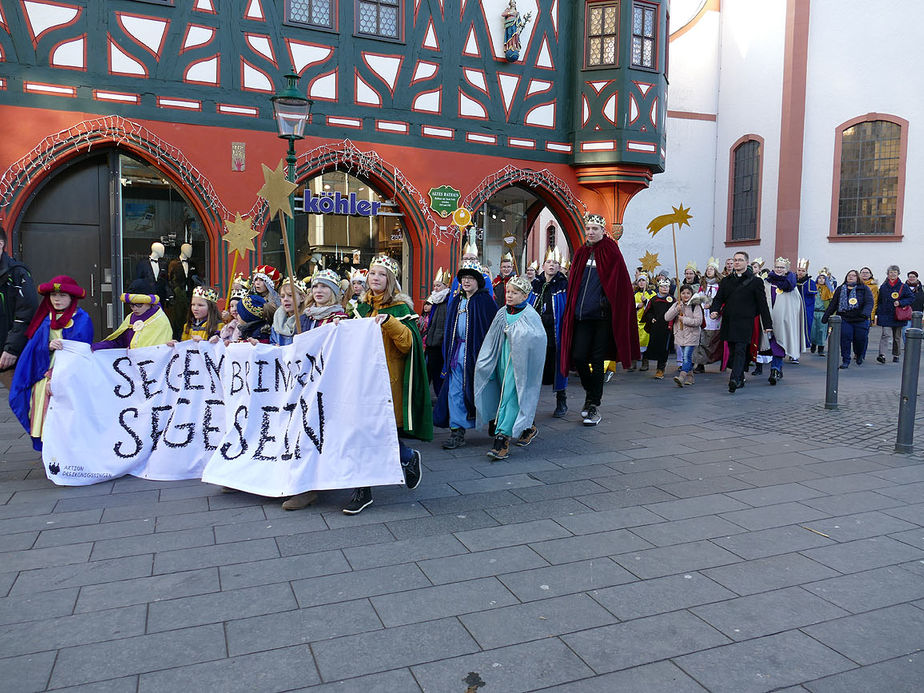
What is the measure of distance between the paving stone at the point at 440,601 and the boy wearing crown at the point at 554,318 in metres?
4.85

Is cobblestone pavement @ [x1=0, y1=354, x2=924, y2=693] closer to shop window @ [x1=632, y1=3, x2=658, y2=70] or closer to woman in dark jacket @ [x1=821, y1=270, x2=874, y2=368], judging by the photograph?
woman in dark jacket @ [x1=821, y1=270, x2=874, y2=368]

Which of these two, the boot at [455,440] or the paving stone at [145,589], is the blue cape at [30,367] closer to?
the paving stone at [145,589]

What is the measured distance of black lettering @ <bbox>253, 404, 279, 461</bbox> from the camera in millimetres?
5258

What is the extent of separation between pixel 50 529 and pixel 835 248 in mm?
24363

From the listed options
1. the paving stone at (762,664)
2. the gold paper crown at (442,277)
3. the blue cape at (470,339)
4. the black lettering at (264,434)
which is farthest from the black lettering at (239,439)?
the gold paper crown at (442,277)

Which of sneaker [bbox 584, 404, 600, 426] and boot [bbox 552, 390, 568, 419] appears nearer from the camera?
sneaker [bbox 584, 404, 600, 426]

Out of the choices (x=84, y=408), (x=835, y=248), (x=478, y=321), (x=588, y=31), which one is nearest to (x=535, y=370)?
(x=478, y=321)

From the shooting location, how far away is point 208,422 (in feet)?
19.7

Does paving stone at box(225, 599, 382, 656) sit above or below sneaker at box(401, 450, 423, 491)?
below

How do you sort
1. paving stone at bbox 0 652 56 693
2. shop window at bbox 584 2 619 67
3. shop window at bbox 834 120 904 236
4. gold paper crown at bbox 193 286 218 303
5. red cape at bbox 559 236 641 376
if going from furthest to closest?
shop window at bbox 834 120 904 236 < shop window at bbox 584 2 619 67 < red cape at bbox 559 236 641 376 < gold paper crown at bbox 193 286 218 303 < paving stone at bbox 0 652 56 693

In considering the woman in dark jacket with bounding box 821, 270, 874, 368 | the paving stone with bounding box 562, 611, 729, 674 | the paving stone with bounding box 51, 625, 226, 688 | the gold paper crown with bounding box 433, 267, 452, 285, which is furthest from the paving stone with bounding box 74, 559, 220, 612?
the woman in dark jacket with bounding box 821, 270, 874, 368

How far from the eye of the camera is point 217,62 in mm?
12633

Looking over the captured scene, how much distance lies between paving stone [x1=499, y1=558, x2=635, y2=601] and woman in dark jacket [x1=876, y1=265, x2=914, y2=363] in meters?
13.0

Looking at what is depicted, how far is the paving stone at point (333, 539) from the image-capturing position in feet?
14.1
